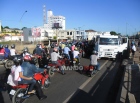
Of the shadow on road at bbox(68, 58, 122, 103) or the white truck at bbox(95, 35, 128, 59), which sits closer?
the shadow on road at bbox(68, 58, 122, 103)

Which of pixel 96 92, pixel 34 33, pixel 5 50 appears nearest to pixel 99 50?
pixel 5 50

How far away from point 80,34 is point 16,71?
122200 millimetres

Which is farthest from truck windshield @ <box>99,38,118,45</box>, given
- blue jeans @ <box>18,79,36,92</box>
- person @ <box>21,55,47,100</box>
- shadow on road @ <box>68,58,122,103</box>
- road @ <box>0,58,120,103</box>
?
blue jeans @ <box>18,79,36,92</box>

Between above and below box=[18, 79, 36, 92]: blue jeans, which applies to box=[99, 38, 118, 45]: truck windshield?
above

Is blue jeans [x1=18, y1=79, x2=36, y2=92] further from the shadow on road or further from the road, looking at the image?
the shadow on road

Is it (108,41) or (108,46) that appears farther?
(108,41)

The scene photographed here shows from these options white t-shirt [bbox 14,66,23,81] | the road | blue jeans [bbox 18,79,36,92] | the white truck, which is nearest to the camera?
white t-shirt [bbox 14,66,23,81]

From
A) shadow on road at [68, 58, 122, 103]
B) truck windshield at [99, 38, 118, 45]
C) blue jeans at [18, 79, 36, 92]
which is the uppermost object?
truck windshield at [99, 38, 118, 45]

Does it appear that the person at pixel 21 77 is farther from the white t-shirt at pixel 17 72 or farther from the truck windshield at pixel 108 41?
the truck windshield at pixel 108 41

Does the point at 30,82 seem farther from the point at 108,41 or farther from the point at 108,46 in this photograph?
the point at 108,41

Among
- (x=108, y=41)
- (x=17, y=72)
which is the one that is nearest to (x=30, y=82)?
(x=17, y=72)

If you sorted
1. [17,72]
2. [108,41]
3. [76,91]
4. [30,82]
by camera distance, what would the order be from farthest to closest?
[108,41] < [76,91] < [30,82] < [17,72]

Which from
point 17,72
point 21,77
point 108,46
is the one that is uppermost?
point 108,46

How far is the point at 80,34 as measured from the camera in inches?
5032
